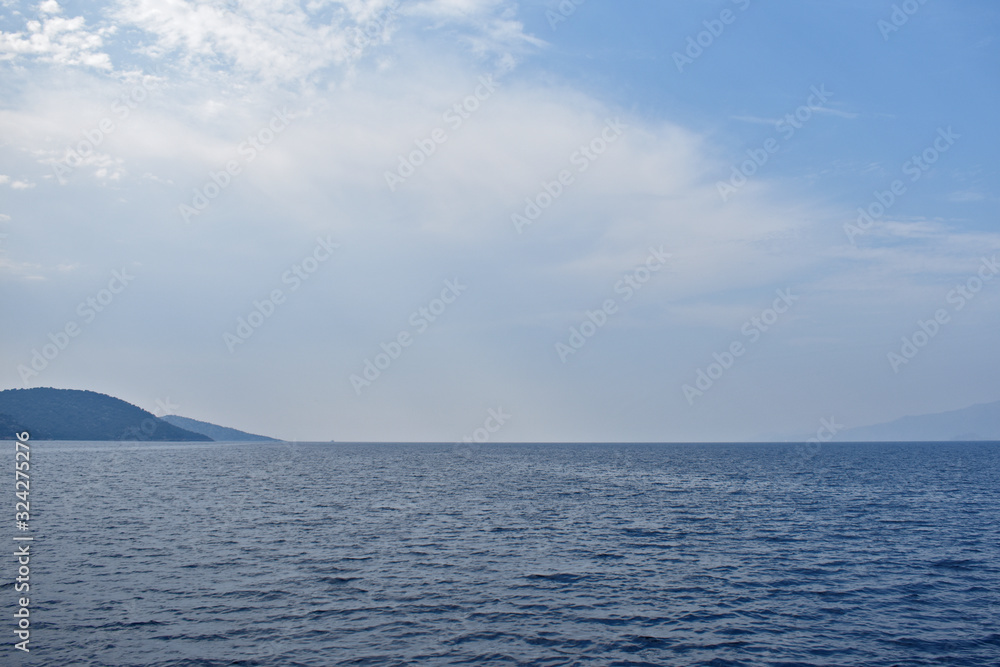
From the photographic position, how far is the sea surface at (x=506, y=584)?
25.0m

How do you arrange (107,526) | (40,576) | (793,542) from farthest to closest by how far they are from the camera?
(107,526)
(793,542)
(40,576)

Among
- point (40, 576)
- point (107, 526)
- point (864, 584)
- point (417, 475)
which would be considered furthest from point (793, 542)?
point (417, 475)

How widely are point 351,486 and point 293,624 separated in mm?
68586

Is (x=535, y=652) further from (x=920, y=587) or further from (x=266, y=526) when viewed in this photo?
(x=266, y=526)

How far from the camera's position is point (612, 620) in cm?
2850

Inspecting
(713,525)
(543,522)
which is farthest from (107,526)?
(713,525)

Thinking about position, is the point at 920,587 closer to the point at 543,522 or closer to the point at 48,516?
the point at 543,522

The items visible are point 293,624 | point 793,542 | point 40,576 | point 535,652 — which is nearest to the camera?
point 535,652

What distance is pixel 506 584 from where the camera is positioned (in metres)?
34.7

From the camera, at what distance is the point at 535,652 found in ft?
80.5

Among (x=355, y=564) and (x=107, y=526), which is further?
(x=107, y=526)

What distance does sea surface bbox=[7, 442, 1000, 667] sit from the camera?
82.0 ft

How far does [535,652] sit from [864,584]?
923 inches

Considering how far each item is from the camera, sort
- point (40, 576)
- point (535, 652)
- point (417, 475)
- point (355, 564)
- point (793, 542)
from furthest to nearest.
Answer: point (417, 475) < point (793, 542) < point (355, 564) < point (40, 576) < point (535, 652)
